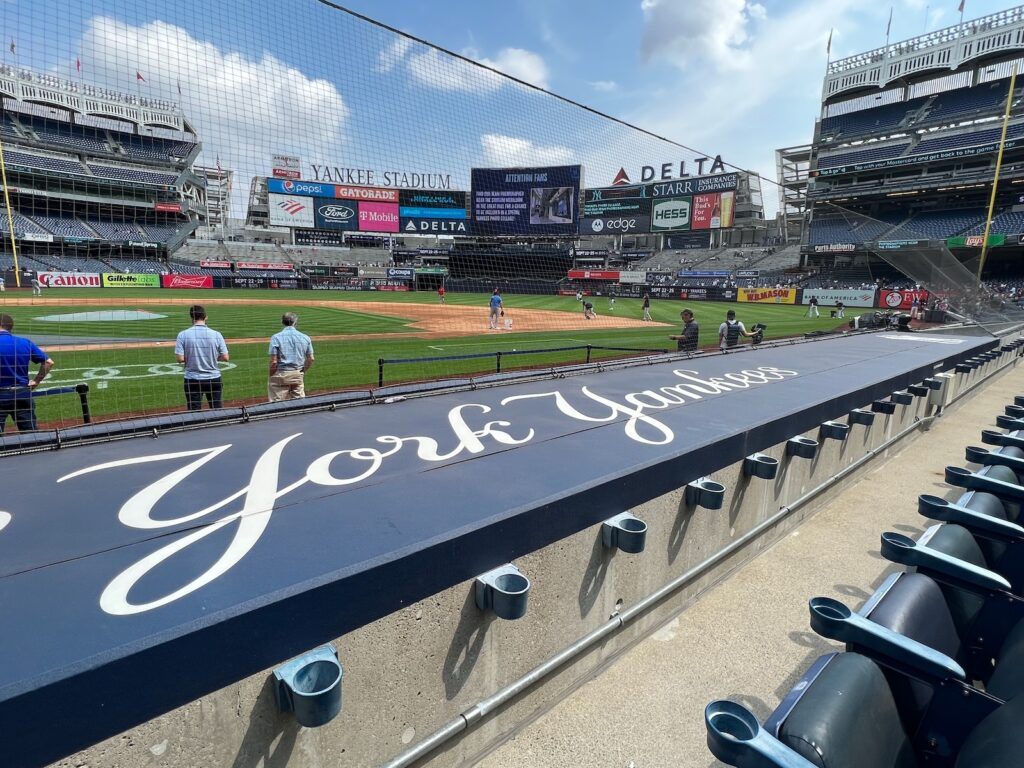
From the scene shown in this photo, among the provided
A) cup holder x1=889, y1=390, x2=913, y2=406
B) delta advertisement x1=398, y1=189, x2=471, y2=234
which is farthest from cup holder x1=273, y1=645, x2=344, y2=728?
delta advertisement x1=398, y1=189, x2=471, y2=234

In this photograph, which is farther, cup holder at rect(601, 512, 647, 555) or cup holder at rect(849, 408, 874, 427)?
cup holder at rect(849, 408, 874, 427)

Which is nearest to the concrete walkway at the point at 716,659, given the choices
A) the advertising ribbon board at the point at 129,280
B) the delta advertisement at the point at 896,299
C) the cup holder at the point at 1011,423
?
the cup holder at the point at 1011,423

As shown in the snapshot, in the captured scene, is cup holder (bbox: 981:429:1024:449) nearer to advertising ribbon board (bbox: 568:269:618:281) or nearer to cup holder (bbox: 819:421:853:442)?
cup holder (bbox: 819:421:853:442)

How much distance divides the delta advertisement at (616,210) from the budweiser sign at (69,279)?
167 ft

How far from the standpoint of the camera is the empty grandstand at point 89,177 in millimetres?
43562

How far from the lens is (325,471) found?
116 inches

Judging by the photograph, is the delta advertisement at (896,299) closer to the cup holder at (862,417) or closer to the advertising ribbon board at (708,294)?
the advertising ribbon board at (708,294)

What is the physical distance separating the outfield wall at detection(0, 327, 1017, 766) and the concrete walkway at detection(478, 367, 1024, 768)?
120 millimetres

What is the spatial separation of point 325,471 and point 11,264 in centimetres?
5268

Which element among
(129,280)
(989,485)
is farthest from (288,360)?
(129,280)

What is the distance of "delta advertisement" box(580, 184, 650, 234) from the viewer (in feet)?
213

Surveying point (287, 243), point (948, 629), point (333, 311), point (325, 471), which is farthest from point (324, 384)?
point (287, 243)

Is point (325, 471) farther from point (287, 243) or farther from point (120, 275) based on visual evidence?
point (287, 243)

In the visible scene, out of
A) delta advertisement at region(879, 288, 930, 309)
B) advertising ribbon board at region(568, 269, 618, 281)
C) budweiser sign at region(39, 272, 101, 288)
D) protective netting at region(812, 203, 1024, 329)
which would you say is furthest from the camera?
advertising ribbon board at region(568, 269, 618, 281)
